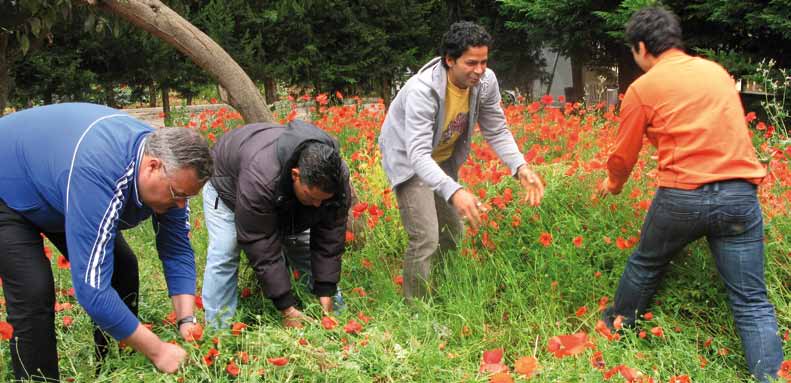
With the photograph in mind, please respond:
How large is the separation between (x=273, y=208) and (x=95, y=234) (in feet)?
2.61

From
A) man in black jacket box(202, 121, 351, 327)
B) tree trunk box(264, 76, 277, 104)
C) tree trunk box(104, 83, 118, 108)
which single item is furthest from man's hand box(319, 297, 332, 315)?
tree trunk box(104, 83, 118, 108)

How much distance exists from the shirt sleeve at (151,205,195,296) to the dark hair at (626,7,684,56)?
79.2 inches

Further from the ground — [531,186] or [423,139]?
[423,139]

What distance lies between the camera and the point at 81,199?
2.24 meters

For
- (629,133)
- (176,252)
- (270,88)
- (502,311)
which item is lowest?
(502,311)

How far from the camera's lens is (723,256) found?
2.92 metres

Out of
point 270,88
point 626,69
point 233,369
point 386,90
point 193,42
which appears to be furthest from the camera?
point 386,90

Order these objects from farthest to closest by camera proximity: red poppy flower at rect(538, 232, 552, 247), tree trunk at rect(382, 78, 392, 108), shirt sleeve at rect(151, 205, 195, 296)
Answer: tree trunk at rect(382, 78, 392, 108)
red poppy flower at rect(538, 232, 552, 247)
shirt sleeve at rect(151, 205, 195, 296)

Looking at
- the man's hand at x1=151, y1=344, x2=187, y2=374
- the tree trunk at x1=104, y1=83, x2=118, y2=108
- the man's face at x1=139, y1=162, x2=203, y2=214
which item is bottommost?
the man's hand at x1=151, y1=344, x2=187, y2=374

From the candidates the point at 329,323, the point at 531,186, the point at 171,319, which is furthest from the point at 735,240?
the point at 171,319

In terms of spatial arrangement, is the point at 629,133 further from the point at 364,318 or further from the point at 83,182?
the point at 83,182

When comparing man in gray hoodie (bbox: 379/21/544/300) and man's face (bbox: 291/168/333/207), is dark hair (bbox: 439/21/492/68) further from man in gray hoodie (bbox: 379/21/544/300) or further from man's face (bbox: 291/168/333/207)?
man's face (bbox: 291/168/333/207)

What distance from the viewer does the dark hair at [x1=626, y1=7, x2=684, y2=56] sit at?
9.53 ft

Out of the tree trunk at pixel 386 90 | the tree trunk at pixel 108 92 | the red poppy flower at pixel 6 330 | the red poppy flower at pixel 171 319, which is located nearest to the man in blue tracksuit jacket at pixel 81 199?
the red poppy flower at pixel 6 330
